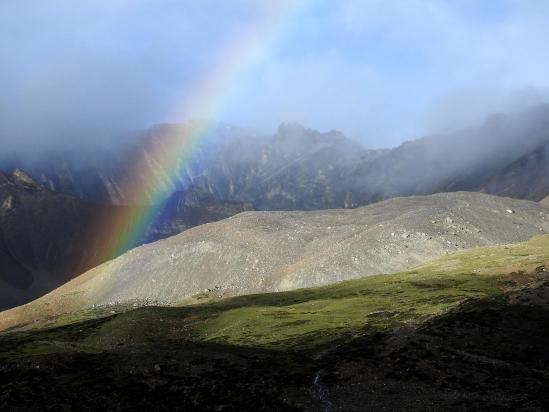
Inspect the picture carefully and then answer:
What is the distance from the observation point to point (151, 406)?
58.6 meters

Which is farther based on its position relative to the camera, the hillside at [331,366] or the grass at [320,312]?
the grass at [320,312]

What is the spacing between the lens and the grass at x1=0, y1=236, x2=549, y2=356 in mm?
101250

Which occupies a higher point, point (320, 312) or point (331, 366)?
point (320, 312)

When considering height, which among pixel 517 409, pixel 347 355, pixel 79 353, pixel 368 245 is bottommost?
pixel 517 409

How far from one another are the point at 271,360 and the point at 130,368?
641 inches

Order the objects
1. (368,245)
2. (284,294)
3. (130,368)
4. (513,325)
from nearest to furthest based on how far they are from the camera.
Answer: (130,368) → (513,325) → (284,294) → (368,245)

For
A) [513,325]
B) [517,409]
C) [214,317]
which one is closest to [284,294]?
[214,317]

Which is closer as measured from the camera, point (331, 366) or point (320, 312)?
point (331, 366)

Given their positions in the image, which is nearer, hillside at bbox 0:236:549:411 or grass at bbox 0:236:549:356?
hillside at bbox 0:236:549:411

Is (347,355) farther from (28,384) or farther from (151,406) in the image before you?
(28,384)

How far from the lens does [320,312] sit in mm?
122188

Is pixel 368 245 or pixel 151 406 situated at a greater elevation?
pixel 368 245

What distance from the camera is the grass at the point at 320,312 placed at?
10125 centimetres

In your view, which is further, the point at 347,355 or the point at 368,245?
the point at 368,245
